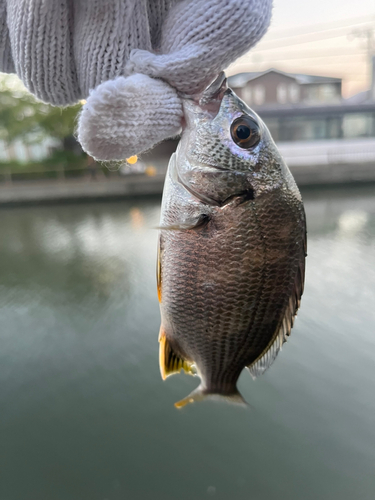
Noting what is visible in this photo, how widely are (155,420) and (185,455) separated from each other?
1.58ft

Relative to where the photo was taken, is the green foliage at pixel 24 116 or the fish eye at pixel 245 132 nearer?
the fish eye at pixel 245 132

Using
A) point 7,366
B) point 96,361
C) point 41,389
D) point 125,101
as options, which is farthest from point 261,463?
point 125,101

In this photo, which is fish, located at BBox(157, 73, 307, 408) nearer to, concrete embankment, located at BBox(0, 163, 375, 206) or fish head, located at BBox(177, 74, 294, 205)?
fish head, located at BBox(177, 74, 294, 205)

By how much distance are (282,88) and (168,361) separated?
1882 centimetres

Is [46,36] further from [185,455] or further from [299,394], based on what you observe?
[299,394]

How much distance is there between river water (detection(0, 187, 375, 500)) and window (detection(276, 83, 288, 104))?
44.9 feet

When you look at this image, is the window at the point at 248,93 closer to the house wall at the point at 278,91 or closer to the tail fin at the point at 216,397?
the house wall at the point at 278,91

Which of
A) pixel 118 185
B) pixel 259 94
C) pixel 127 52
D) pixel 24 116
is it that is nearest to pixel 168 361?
pixel 127 52

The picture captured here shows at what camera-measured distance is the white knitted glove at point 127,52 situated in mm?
488

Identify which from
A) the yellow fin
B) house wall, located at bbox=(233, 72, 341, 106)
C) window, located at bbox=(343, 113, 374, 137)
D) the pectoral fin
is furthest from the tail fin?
house wall, located at bbox=(233, 72, 341, 106)

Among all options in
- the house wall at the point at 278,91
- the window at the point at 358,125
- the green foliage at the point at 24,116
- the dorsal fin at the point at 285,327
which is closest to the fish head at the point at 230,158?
the dorsal fin at the point at 285,327

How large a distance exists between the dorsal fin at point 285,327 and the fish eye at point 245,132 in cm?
21

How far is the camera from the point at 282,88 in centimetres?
1731

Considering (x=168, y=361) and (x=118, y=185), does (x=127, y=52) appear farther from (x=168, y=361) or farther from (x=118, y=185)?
(x=118, y=185)
